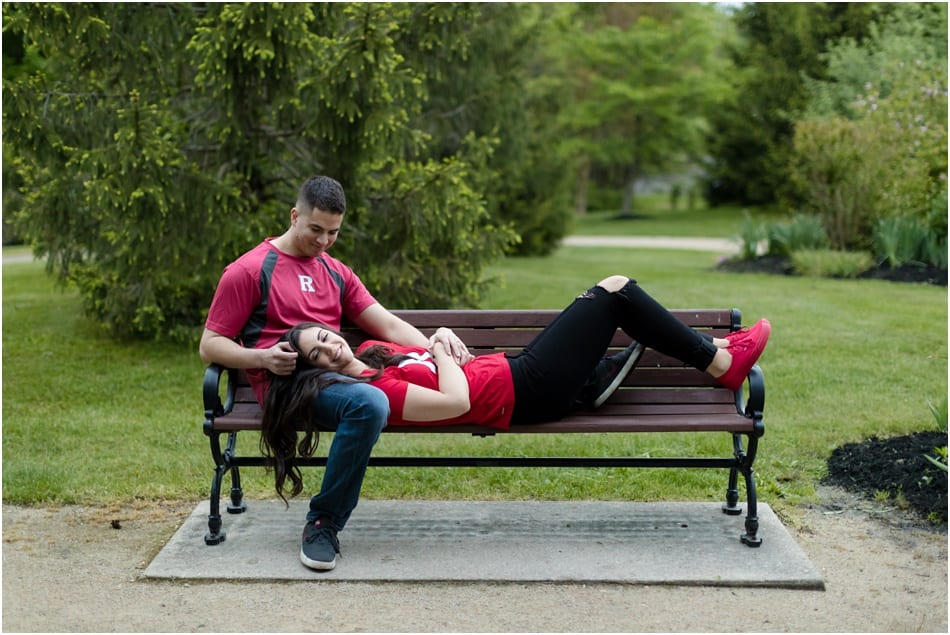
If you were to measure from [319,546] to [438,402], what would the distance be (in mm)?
711

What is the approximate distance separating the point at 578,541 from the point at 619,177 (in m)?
38.2

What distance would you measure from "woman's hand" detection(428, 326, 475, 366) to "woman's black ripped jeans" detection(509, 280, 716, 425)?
224 millimetres

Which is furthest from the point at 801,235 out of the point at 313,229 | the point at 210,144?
the point at 313,229

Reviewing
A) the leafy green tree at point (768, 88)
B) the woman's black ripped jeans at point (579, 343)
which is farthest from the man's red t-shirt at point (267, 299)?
the leafy green tree at point (768, 88)

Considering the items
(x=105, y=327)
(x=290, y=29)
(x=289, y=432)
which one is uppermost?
(x=290, y=29)

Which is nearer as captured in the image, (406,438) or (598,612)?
(598,612)

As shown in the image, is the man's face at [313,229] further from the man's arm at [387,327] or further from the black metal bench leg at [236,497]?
the black metal bench leg at [236,497]

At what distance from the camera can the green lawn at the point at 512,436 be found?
5.05m

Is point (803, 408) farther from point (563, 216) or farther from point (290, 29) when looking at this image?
point (563, 216)

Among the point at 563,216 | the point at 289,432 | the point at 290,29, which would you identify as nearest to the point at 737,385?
the point at 289,432

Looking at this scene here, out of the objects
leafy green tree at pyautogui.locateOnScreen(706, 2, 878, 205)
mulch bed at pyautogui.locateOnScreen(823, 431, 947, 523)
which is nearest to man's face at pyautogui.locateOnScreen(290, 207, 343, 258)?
mulch bed at pyautogui.locateOnScreen(823, 431, 947, 523)

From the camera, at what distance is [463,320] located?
4.75 m

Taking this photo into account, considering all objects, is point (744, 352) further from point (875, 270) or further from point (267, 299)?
point (875, 270)

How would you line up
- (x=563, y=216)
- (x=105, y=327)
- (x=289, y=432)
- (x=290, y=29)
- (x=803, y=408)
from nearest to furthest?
(x=289, y=432), (x=803, y=408), (x=290, y=29), (x=105, y=327), (x=563, y=216)
